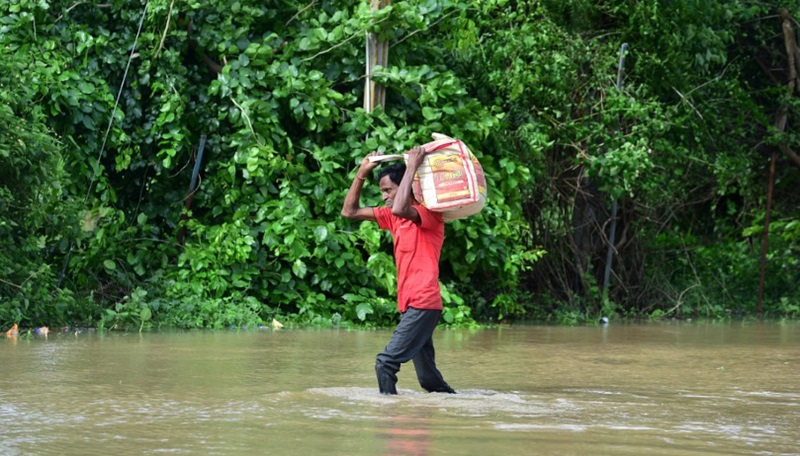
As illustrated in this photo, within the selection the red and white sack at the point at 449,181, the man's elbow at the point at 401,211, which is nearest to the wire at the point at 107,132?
the red and white sack at the point at 449,181

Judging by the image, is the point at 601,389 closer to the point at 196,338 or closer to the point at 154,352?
the point at 154,352

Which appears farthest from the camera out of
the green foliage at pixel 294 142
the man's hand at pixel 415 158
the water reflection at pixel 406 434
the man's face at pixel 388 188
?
the green foliage at pixel 294 142

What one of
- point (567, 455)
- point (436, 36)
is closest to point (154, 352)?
point (567, 455)

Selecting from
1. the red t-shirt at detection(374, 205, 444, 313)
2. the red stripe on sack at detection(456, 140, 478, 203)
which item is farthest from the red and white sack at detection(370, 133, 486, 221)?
the red t-shirt at detection(374, 205, 444, 313)

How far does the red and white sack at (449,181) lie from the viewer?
23.8 ft

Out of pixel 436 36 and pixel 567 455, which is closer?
pixel 567 455

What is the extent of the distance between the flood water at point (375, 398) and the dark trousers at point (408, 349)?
139 mm

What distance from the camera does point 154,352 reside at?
9836mm

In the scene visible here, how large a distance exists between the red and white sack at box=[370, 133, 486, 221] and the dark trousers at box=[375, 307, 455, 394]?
0.62 m

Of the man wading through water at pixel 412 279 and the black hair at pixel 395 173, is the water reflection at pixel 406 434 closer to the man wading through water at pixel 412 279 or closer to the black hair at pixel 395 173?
the man wading through water at pixel 412 279

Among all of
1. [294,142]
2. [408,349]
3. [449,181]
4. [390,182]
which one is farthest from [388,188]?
[294,142]

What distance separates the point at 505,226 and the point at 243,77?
3.12m

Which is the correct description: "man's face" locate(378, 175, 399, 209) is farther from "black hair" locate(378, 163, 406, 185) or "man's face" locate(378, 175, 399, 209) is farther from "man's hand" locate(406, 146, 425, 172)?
"man's hand" locate(406, 146, 425, 172)

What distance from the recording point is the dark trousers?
7195 millimetres
